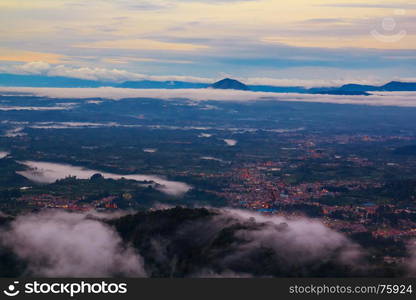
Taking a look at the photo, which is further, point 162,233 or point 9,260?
point 162,233

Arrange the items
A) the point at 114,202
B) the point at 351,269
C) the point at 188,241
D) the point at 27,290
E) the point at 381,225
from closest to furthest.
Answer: the point at 27,290 → the point at 351,269 → the point at 188,241 → the point at 381,225 → the point at 114,202

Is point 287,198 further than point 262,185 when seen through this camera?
No

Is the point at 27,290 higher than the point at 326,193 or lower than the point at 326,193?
higher

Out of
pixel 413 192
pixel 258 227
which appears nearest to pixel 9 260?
pixel 258 227

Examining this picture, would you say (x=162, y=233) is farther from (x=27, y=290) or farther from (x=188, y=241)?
(x=27, y=290)

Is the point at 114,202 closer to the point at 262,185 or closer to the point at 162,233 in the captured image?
the point at 262,185

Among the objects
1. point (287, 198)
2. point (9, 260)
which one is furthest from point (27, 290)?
point (287, 198)

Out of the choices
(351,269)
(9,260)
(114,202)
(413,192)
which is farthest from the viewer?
(413,192)

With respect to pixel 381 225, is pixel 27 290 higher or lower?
higher

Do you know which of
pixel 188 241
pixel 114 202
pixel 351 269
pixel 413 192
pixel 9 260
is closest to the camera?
pixel 351 269

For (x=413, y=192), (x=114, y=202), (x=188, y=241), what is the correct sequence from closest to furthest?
(x=188, y=241) → (x=114, y=202) → (x=413, y=192)
